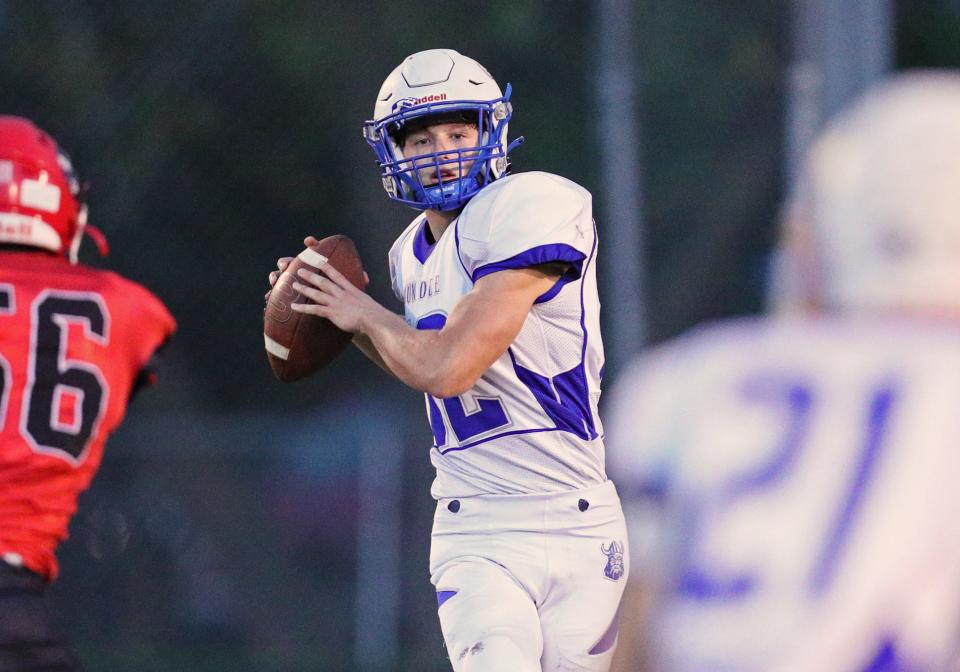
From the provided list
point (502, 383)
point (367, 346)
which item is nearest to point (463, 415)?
point (502, 383)

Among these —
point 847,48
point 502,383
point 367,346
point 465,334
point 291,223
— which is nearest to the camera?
point 465,334

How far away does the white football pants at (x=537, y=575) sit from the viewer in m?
3.78

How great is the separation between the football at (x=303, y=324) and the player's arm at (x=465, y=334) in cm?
31

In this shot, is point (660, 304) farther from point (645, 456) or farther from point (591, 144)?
point (645, 456)

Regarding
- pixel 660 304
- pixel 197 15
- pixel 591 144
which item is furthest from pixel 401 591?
pixel 197 15

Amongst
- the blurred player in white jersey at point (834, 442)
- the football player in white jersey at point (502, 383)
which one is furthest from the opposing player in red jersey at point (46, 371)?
the blurred player in white jersey at point (834, 442)

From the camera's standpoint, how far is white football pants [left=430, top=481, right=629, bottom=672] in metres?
3.78

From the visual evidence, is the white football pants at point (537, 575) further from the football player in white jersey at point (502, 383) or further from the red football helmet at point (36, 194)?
the red football helmet at point (36, 194)

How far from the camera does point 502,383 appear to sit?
13.1ft

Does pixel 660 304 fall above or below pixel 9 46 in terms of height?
below

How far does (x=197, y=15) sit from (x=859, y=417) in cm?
977

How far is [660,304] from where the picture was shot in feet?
33.8

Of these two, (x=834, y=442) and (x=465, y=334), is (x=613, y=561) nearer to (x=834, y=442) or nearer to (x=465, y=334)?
(x=465, y=334)

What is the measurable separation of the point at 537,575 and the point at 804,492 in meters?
1.82
